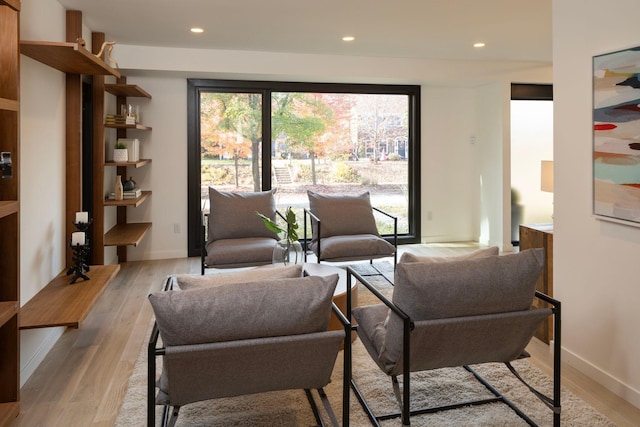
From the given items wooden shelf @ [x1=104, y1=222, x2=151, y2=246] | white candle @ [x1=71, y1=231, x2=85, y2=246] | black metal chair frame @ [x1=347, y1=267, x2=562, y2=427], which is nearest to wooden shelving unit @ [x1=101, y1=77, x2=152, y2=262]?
wooden shelf @ [x1=104, y1=222, x2=151, y2=246]

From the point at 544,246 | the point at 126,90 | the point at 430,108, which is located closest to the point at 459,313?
the point at 544,246

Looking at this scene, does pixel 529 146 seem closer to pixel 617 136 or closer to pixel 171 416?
pixel 617 136

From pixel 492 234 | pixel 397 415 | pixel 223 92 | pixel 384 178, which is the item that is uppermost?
pixel 223 92

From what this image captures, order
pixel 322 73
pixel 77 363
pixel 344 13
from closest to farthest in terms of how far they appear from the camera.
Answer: pixel 77 363 < pixel 344 13 < pixel 322 73

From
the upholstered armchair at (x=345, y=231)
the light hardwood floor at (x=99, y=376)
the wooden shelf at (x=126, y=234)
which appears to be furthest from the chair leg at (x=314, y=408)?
the wooden shelf at (x=126, y=234)

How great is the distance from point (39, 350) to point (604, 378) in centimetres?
316

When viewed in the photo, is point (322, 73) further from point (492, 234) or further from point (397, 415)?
point (397, 415)

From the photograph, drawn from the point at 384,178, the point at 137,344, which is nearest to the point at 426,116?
the point at 384,178

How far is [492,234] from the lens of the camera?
21.0 feet

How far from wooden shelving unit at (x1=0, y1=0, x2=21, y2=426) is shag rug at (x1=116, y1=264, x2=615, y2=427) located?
0.51 meters

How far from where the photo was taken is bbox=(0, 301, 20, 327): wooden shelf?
6.68 feet

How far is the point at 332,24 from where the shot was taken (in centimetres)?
430

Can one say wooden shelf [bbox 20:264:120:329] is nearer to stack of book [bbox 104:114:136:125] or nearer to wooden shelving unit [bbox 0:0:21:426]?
wooden shelving unit [bbox 0:0:21:426]

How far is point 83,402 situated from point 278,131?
4.23m
